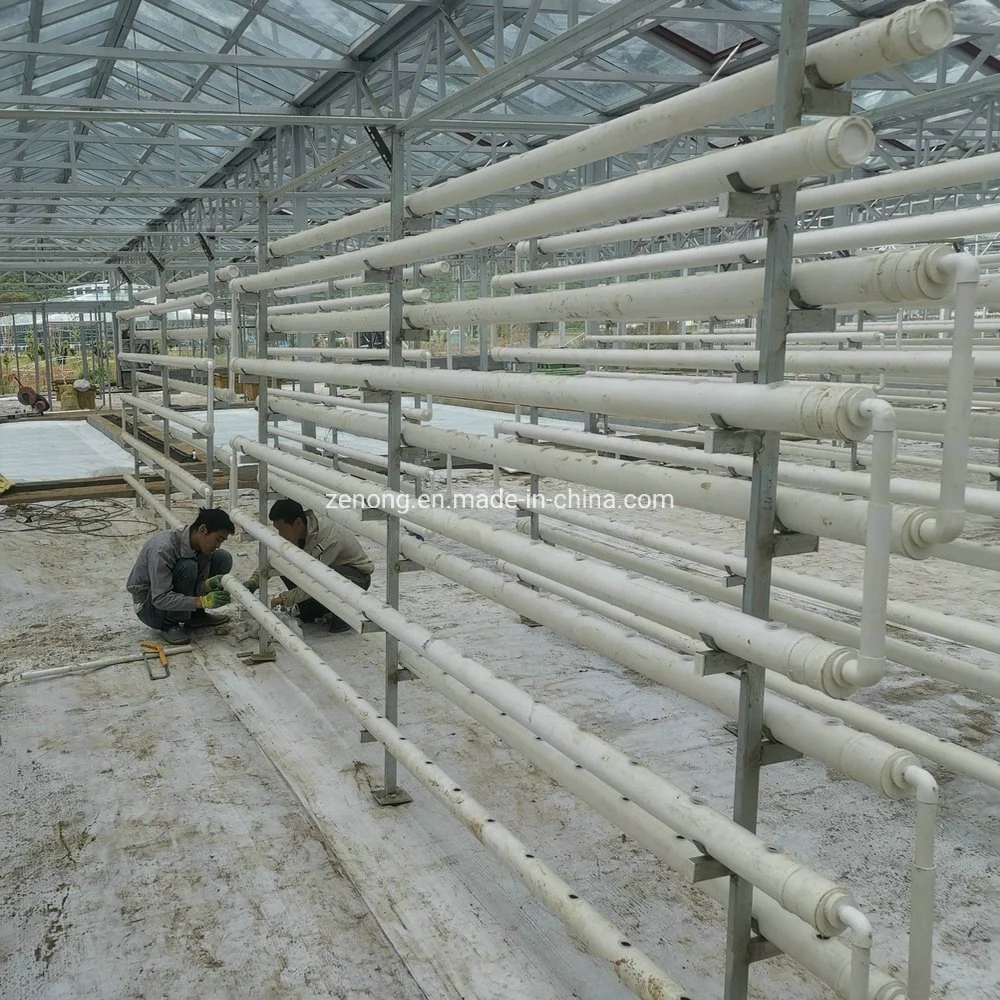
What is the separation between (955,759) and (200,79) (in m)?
→ 10.3

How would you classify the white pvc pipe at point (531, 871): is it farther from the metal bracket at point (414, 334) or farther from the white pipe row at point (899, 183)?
the white pipe row at point (899, 183)

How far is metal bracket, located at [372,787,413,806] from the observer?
3.43 m

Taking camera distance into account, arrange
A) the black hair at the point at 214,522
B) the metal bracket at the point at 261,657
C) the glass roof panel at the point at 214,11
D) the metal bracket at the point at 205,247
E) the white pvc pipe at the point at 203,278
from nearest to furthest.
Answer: the metal bracket at the point at 261,657
the black hair at the point at 214,522
the white pvc pipe at the point at 203,278
the metal bracket at the point at 205,247
the glass roof panel at the point at 214,11

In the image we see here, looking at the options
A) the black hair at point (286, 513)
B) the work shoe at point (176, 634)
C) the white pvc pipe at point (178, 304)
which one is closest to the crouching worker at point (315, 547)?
the black hair at point (286, 513)

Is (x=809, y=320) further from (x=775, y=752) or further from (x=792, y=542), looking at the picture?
(x=775, y=752)

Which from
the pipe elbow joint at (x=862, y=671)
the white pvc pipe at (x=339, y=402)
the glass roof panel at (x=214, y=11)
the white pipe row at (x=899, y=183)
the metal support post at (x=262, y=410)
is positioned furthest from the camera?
the glass roof panel at (x=214, y=11)

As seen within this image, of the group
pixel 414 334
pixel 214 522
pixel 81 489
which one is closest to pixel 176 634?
pixel 214 522

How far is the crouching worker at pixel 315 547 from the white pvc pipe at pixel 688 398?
1.92 m

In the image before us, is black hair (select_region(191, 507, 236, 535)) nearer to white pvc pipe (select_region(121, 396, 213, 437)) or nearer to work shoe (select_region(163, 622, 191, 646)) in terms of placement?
work shoe (select_region(163, 622, 191, 646))

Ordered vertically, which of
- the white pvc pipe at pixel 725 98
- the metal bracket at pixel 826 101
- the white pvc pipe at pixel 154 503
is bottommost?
the white pvc pipe at pixel 154 503

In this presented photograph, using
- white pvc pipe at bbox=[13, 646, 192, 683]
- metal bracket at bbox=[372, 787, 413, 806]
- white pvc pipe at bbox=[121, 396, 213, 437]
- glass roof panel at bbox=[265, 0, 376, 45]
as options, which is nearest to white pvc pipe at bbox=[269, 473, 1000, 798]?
metal bracket at bbox=[372, 787, 413, 806]

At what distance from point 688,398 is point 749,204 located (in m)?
0.38

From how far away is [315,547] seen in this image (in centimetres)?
522

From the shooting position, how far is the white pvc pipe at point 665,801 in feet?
5.18
